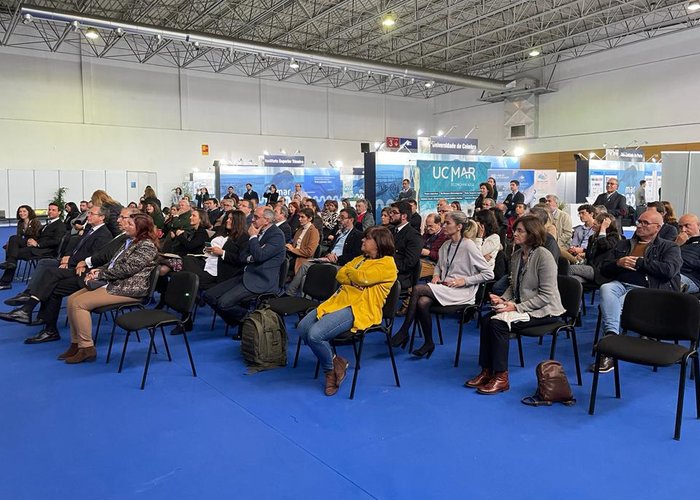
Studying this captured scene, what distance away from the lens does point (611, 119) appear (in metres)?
17.1

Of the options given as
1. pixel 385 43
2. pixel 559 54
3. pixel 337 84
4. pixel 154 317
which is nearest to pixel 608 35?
pixel 559 54

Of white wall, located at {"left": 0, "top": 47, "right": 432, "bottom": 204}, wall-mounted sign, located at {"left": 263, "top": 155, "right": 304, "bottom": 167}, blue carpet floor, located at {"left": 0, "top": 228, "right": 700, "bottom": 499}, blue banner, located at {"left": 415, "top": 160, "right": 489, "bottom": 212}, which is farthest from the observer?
white wall, located at {"left": 0, "top": 47, "right": 432, "bottom": 204}

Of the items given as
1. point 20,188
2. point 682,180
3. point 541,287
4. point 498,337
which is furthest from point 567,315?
point 20,188

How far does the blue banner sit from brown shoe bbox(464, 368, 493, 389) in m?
6.86

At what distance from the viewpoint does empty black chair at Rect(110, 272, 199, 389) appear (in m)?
3.86

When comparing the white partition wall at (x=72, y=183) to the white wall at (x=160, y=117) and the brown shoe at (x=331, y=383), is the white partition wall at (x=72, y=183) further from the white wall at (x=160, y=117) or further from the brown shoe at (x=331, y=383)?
the brown shoe at (x=331, y=383)

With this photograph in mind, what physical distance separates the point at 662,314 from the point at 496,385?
3.62 feet

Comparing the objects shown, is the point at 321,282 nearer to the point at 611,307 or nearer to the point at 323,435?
the point at 323,435

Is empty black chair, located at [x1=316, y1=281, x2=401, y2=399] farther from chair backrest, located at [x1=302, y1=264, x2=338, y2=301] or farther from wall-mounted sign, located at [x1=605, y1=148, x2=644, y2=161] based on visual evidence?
wall-mounted sign, located at [x1=605, y1=148, x2=644, y2=161]

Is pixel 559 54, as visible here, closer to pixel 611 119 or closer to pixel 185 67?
pixel 611 119

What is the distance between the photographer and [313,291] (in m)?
4.62

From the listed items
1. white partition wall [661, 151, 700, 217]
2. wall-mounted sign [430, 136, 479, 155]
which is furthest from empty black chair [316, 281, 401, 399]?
wall-mounted sign [430, 136, 479, 155]

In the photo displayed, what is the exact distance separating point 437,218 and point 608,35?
13.0 m

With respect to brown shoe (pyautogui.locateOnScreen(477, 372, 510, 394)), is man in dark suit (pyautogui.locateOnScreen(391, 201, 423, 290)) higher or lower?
higher
